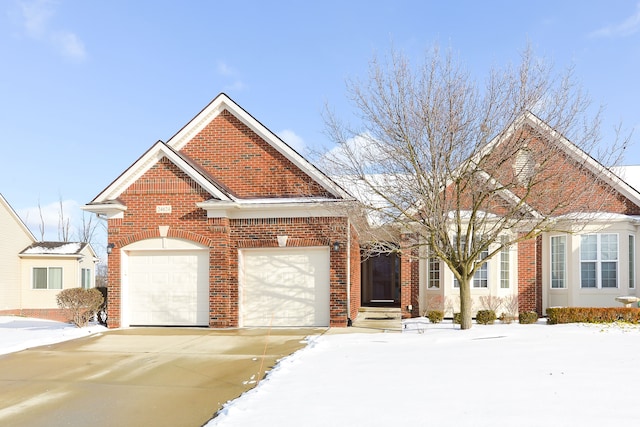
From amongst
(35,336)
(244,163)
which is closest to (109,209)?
(35,336)

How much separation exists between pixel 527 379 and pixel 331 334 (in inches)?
270

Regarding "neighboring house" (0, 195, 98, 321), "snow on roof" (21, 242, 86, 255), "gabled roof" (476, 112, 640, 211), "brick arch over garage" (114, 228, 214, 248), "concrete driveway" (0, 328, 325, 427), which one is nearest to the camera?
"concrete driveway" (0, 328, 325, 427)

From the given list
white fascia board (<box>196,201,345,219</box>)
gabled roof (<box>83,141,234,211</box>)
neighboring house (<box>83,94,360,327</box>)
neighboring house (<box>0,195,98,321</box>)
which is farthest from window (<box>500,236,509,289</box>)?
neighboring house (<box>0,195,98,321</box>)

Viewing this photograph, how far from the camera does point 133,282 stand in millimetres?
16828

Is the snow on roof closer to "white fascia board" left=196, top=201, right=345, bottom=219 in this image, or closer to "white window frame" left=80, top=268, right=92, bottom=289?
"white window frame" left=80, top=268, right=92, bottom=289

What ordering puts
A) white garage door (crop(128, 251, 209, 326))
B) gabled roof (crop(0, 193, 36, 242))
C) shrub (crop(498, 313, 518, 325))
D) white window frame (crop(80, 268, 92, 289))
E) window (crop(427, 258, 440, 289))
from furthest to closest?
white window frame (crop(80, 268, 92, 289)) → gabled roof (crop(0, 193, 36, 242)) → window (crop(427, 258, 440, 289)) → shrub (crop(498, 313, 518, 325)) → white garage door (crop(128, 251, 209, 326))

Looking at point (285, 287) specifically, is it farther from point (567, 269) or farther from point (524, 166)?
point (567, 269)

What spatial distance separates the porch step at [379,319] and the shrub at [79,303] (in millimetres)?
7536

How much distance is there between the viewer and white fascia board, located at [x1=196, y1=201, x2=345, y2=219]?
15867mm

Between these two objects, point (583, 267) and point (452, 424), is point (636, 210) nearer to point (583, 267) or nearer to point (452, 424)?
point (583, 267)

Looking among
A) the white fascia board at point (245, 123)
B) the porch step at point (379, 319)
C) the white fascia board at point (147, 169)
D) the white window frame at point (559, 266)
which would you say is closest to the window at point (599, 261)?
the white window frame at point (559, 266)

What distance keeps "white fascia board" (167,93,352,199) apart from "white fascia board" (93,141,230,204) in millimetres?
1296

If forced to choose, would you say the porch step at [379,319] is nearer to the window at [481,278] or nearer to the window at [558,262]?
the window at [481,278]

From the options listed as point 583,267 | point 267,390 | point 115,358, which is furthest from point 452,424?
point 583,267
